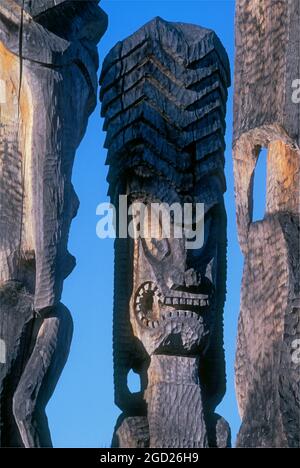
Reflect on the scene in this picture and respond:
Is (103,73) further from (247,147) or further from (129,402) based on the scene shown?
(129,402)

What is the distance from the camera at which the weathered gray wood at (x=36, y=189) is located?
28.8 feet

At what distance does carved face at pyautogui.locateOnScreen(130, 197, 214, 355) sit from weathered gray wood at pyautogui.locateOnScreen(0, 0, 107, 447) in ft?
1.56

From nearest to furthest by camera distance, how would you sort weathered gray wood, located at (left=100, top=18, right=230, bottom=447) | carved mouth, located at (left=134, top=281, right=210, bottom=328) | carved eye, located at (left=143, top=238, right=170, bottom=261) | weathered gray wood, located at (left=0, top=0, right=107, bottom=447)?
weathered gray wood, located at (left=0, top=0, right=107, bottom=447) → weathered gray wood, located at (left=100, top=18, right=230, bottom=447) → carved mouth, located at (left=134, top=281, right=210, bottom=328) → carved eye, located at (left=143, top=238, right=170, bottom=261)

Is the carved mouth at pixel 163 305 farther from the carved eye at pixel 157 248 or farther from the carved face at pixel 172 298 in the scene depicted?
the carved eye at pixel 157 248

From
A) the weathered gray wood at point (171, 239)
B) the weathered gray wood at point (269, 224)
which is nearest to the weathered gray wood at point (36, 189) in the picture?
the weathered gray wood at point (171, 239)

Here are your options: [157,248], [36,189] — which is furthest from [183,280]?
[36,189]

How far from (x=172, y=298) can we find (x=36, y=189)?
0.86m

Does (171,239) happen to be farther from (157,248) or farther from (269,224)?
(269,224)

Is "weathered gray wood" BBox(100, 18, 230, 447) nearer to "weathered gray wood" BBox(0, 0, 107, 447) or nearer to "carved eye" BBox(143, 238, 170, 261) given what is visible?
"carved eye" BBox(143, 238, 170, 261)

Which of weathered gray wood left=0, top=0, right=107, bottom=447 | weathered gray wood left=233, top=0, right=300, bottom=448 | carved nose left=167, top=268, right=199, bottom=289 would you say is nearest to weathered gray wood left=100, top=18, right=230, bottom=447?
carved nose left=167, top=268, right=199, bottom=289

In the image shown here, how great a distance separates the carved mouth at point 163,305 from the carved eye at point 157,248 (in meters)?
0.14

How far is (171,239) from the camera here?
9.30 metres

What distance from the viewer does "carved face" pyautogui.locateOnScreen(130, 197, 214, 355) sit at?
30.1ft
